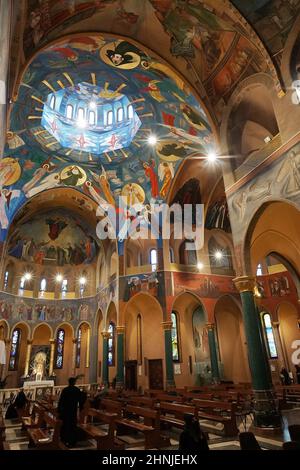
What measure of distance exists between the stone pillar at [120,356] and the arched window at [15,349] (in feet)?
34.6

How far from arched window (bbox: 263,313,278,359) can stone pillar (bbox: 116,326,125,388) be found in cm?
1047

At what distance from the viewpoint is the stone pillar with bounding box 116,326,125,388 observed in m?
19.2

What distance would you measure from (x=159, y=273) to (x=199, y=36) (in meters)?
13.1

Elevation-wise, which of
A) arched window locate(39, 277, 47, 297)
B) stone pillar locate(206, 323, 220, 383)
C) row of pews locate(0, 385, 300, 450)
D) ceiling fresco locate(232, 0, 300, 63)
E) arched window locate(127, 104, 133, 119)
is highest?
arched window locate(127, 104, 133, 119)

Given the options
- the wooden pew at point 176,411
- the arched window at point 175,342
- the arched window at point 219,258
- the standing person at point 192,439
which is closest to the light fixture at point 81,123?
the arched window at point 219,258

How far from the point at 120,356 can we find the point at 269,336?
35.7 feet

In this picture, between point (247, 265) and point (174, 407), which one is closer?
point (174, 407)

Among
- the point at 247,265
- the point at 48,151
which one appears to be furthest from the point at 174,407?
the point at 48,151

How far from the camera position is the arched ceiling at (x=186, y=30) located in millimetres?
10062

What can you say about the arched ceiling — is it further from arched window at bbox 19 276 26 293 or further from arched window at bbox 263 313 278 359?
arched window at bbox 19 276 26 293

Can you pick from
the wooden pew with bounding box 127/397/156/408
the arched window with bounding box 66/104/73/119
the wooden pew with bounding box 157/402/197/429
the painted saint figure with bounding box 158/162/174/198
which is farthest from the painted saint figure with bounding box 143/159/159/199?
the wooden pew with bounding box 157/402/197/429
